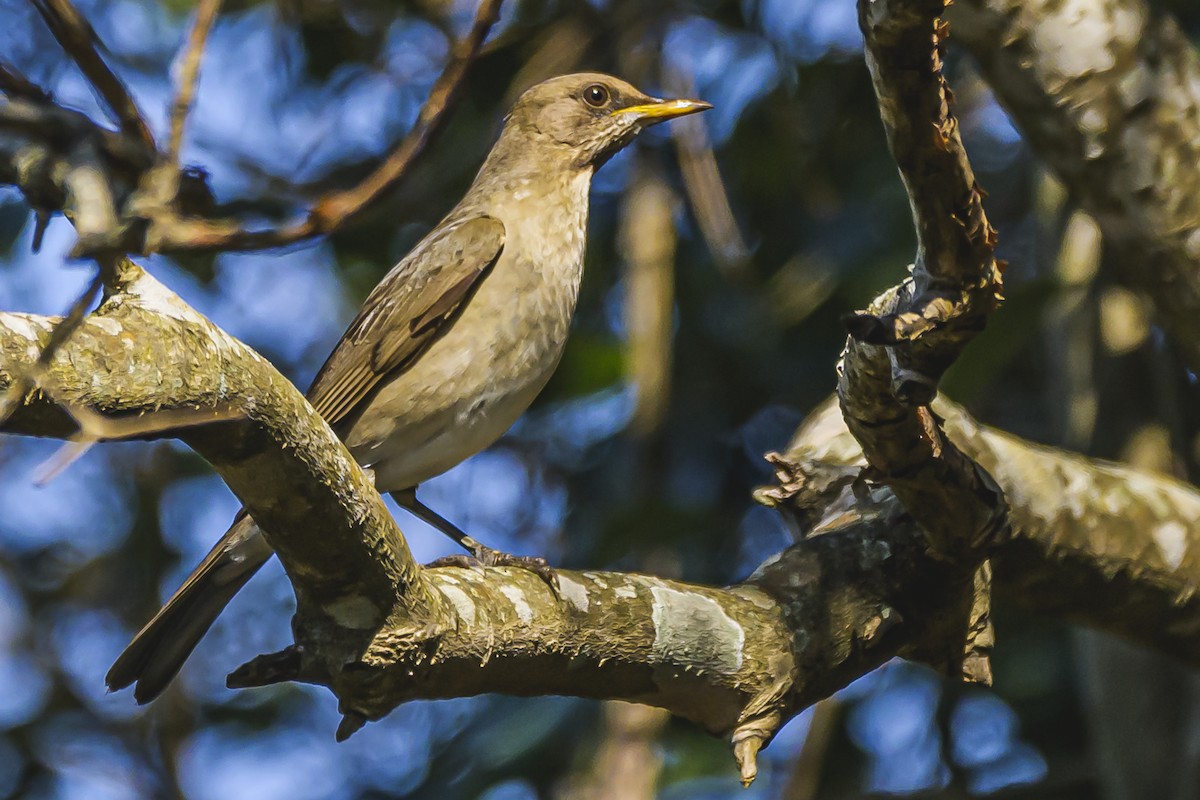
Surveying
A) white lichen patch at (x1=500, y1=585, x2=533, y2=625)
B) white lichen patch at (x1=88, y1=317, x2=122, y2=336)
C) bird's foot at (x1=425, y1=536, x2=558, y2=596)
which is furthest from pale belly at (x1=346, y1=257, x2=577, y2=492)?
white lichen patch at (x1=88, y1=317, x2=122, y2=336)

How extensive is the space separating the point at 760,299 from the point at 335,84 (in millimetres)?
2442

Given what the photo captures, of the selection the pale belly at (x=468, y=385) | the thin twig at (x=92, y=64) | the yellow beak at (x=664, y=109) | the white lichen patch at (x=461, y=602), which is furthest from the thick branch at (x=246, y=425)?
the yellow beak at (x=664, y=109)

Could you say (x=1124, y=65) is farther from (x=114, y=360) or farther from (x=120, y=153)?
(x=114, y=360)

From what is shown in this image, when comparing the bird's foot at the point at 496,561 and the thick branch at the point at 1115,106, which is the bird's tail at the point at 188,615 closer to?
the bird's foot at the point at 496,561

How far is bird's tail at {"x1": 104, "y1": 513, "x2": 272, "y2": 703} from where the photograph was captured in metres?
4.12

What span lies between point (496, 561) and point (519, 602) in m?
0.77

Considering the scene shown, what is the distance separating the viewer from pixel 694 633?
3561 mm

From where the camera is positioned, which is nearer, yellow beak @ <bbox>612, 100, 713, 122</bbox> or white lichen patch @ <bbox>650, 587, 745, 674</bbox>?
white lichen patch @ <bbox>650, 587, 745, 674</bbox>

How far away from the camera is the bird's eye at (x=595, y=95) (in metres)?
5.64

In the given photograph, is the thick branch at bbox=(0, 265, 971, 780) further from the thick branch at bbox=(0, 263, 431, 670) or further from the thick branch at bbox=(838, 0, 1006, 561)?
the thick branch at bbox=(838, 0, 1006, 561)

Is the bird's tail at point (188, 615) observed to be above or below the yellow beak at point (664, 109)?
below

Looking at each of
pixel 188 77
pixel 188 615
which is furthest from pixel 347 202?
pixel 188 615

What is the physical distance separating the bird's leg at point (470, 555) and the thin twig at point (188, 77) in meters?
1.35

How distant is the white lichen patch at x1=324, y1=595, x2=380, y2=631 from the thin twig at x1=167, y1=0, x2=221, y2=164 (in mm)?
964
